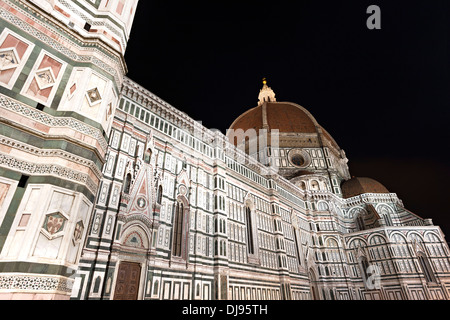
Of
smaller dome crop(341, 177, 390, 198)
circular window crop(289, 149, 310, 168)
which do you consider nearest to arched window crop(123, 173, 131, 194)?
circular window crop(289, 149, 310, 168)

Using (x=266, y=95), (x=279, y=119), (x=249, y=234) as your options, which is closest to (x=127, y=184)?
(x=249, y=234)

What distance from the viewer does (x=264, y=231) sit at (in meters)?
19.9

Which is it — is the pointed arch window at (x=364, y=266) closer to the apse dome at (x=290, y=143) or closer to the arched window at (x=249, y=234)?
the apse dome at (x=290, y=143)

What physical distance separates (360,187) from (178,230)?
27951mm

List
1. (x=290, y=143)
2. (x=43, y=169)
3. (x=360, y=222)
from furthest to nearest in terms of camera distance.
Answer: (x=290, y=143), (x=360, y=222), (x=43, y=169)

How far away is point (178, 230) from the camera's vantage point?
44.1 ft

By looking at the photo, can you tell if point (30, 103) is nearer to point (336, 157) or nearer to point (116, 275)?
point (116, 275)

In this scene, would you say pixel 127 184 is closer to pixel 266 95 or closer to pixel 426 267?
pixel 426 267

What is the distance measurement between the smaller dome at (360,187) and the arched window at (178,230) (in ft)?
86.2

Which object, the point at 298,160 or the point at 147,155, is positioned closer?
the point at 147,155

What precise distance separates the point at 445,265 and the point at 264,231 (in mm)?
19751

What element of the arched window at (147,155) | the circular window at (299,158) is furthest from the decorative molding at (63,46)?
the circular window at (299,158)

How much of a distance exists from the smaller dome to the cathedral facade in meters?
0.19

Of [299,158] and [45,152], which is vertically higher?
[299,158]
